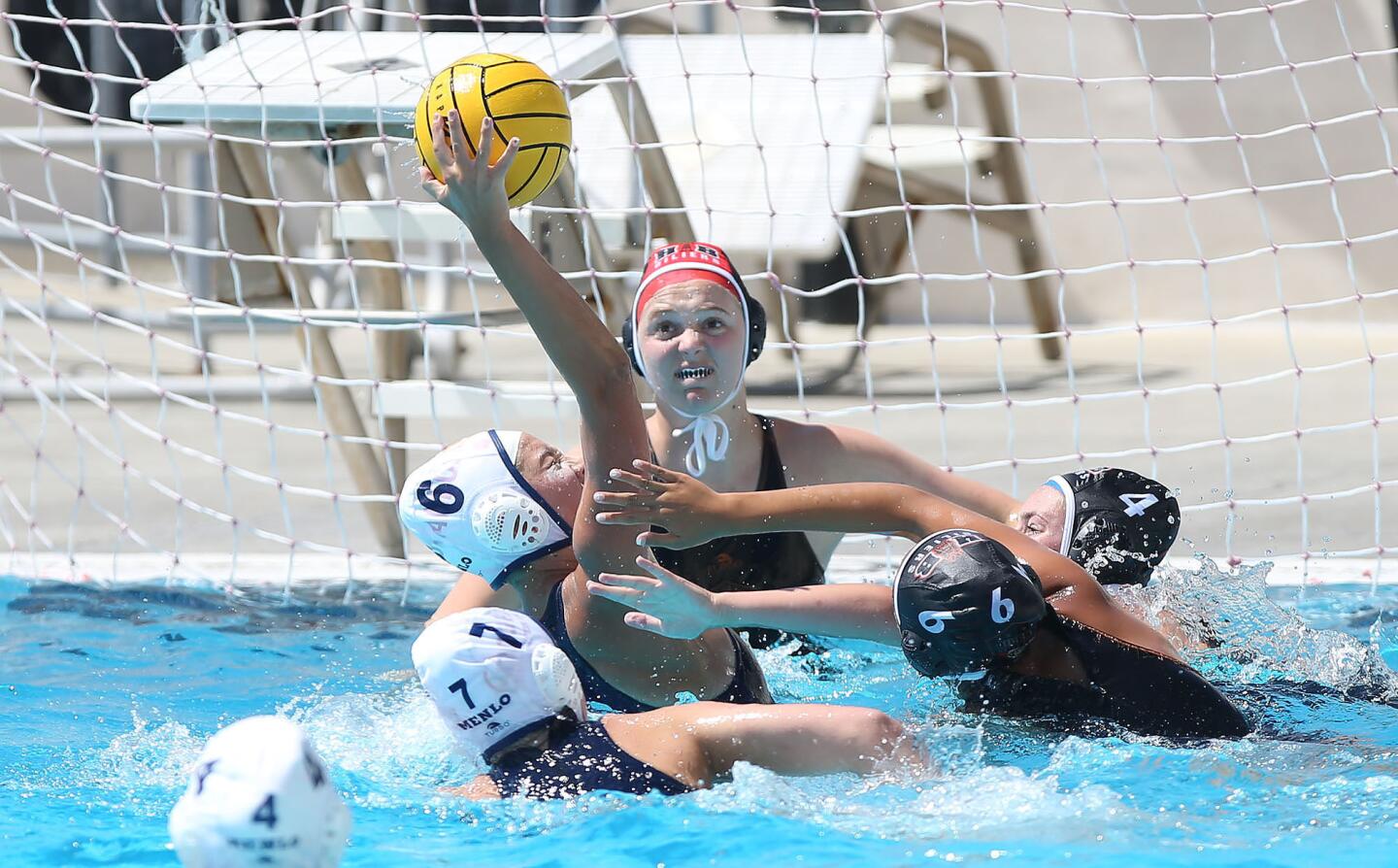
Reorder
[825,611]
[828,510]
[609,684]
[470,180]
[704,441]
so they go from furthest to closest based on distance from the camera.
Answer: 1. [704,441]
2. [609,684]
3. [828,510]
4. [825,611]
5. [470,180]

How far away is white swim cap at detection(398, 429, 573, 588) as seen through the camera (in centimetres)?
336

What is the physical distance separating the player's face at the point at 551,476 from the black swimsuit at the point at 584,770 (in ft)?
2.02

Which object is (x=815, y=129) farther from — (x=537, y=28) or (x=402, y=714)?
(x=402, y=714)

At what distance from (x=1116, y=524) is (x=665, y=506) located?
117 centimetres

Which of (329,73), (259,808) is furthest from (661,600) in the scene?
(329,73)

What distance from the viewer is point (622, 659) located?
3.38 meters

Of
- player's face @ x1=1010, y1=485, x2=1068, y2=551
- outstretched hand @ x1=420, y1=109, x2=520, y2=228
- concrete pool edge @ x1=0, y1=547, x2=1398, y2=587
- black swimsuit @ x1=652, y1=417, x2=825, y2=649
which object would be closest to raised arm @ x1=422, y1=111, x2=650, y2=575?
outstretched hand @ x1=420, y1=109, x2=520, y2=228

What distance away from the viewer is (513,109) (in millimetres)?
3246

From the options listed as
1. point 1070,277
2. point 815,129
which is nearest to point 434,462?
point 815,129

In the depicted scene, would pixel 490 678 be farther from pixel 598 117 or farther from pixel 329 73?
pixel 598 117

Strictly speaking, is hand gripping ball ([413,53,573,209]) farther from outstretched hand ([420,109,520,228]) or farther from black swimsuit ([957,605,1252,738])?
black swimsuit ([957,605,1252,738])

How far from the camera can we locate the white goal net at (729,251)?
4918 millimetres

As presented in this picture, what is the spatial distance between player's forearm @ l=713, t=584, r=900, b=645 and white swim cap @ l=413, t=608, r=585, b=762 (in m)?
0.34

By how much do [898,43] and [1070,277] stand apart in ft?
5.90
